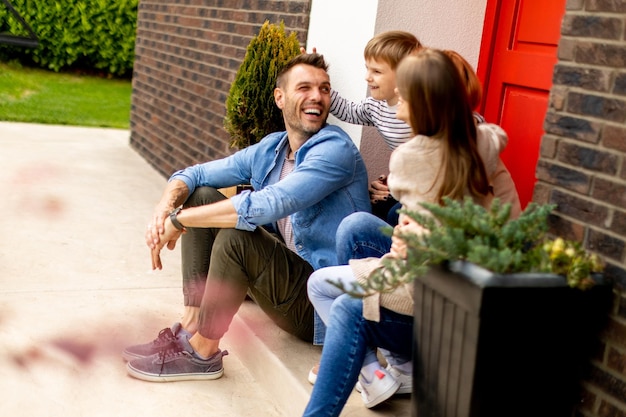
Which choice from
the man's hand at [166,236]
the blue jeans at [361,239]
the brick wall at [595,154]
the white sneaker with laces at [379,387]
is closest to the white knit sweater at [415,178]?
the brick wall at [595,154]

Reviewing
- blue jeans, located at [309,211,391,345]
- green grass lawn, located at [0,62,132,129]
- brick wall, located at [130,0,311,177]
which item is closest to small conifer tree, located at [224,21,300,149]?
brick wall, located at [130,0,311,177]

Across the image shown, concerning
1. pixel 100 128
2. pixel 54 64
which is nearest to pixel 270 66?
pixel 100 128

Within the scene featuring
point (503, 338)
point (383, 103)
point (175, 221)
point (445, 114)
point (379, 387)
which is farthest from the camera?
point (383, 103)

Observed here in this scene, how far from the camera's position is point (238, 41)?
563cm

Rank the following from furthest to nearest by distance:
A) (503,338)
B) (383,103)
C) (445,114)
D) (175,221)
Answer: (383,103) → (175,221) → (445,114) → (503,338)

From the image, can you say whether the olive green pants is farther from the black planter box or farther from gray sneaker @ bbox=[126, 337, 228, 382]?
the black planter box

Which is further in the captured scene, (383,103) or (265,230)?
(383,103)

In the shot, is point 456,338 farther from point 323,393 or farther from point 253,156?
point 253,156

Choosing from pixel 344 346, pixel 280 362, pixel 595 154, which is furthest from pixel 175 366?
pixel 595 154

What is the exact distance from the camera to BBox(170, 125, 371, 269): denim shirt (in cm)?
328

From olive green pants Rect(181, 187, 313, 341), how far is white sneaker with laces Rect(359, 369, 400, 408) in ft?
1.90

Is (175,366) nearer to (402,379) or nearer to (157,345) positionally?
(157,345)

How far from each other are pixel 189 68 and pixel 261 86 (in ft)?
8.05

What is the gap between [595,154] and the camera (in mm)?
2449
